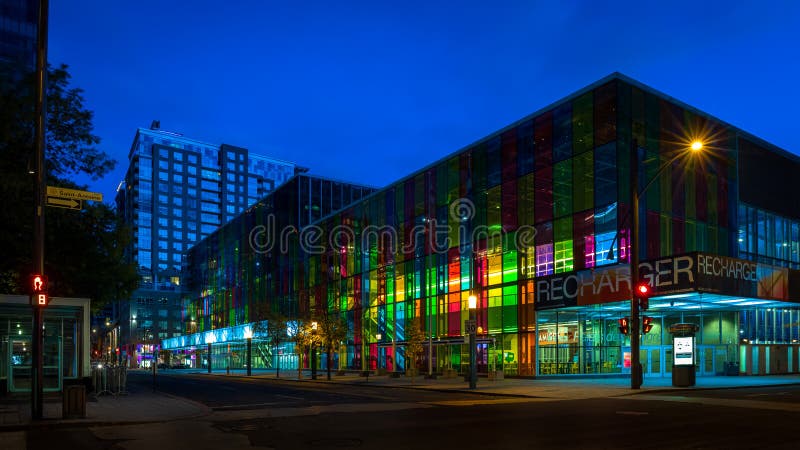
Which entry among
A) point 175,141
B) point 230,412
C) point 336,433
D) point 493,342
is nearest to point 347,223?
point 493,342

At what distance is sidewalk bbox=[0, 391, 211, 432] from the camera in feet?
56.4

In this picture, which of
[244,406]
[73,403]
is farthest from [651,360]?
[73,403]

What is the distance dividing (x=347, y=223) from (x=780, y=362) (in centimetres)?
3615

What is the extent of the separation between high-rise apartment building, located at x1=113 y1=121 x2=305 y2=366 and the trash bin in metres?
151

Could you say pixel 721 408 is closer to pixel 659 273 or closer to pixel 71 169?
pixel 659 273

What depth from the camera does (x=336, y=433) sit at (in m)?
14.9

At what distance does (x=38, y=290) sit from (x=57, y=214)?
962 cm

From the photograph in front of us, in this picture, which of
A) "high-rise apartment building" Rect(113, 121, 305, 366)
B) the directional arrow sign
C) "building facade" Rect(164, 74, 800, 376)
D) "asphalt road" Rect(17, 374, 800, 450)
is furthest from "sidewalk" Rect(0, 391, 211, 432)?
"high-rise apartment building" Rect(113, 121, 305, 366)

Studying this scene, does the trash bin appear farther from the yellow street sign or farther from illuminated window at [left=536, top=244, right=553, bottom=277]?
illuminated window at [left=536, top=244, right=553, bottom=277]

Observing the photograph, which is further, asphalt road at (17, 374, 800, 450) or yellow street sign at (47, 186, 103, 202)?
yellow street sign at (47, 186, 103, 202)

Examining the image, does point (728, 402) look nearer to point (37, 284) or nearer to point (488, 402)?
point (488, 402)

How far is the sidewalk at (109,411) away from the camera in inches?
677

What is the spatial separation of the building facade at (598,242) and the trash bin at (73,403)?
74.4 feet

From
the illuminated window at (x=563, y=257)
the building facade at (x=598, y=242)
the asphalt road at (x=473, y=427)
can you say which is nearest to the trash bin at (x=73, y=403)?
the asphalt road at (x=473, y=427)
